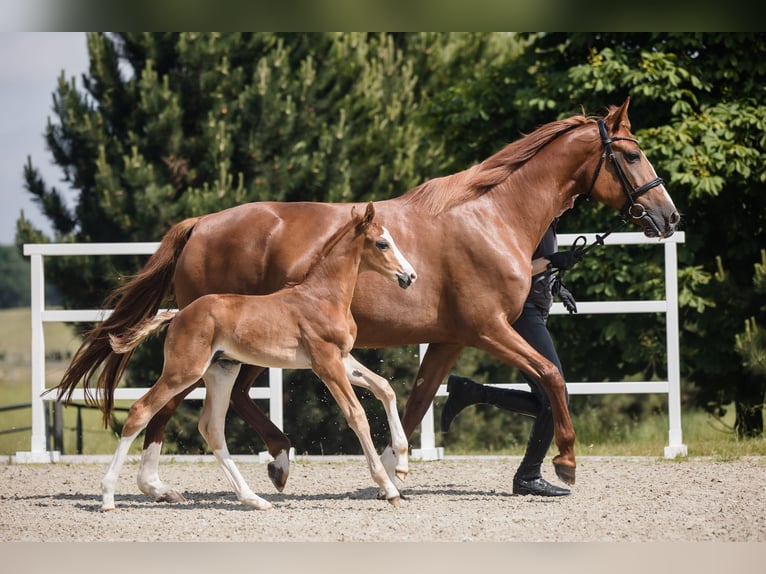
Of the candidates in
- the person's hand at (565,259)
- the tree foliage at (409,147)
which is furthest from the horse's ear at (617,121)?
the tree foliage at (409,147)

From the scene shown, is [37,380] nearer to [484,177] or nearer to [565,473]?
[484,177]

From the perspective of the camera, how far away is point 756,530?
476 cm

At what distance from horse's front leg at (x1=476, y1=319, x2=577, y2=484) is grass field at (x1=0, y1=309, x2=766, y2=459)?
7.85ft

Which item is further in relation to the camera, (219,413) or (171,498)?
(171,498)

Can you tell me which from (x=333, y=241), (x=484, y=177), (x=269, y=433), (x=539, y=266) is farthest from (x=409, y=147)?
(x=333, y=241)

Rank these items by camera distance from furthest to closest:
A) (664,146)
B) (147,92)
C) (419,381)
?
(147,92), (664,146), (419,381)

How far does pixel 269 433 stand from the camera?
235 inches

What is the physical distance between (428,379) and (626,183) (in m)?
1.64

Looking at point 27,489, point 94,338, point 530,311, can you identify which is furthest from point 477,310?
point 27,489

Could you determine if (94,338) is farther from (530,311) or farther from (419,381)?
(530,311)

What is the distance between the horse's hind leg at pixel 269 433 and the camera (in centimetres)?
595

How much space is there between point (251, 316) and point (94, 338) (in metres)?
1.30

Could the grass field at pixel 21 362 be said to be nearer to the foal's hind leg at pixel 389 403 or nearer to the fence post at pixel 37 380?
the fence post at pixel 37 380

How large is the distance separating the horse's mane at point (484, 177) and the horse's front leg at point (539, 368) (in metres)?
0.81
